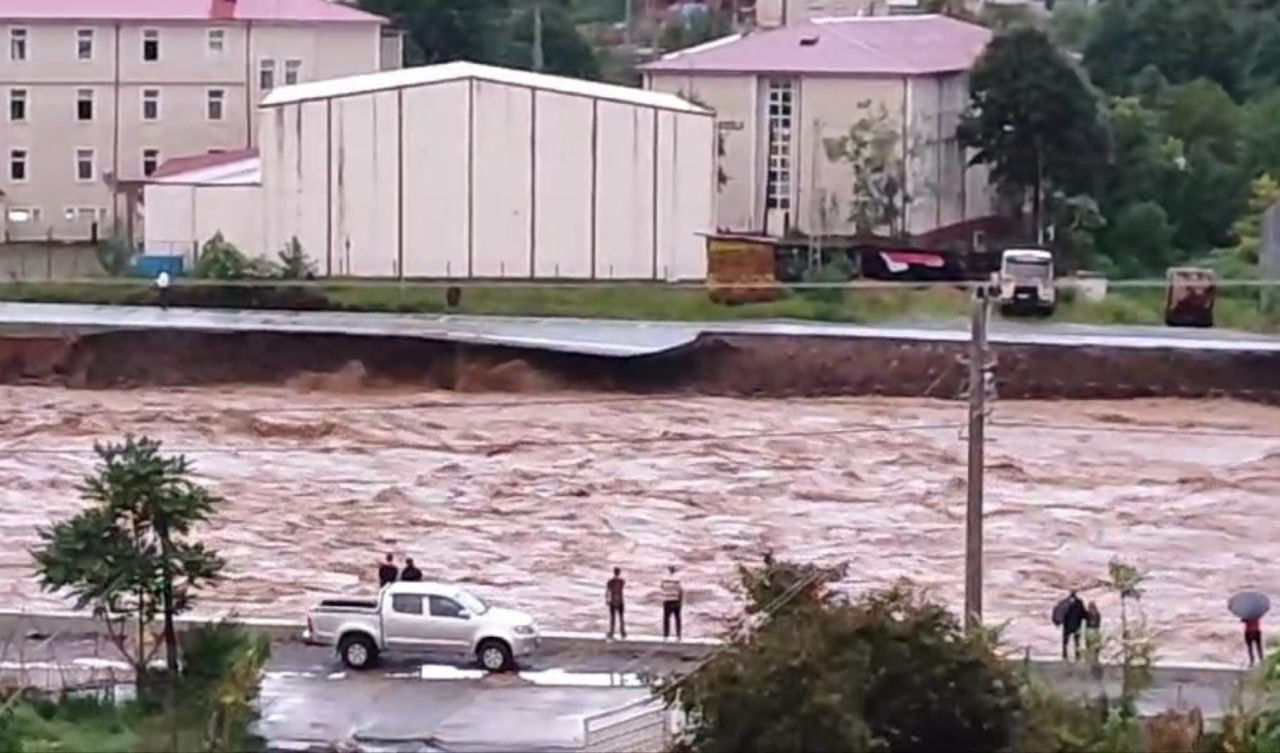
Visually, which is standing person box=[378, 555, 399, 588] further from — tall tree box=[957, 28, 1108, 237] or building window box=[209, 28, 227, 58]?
building window box=[209, 28, 227, 58]

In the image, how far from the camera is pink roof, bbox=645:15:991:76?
5103 cm

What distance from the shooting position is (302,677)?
21.5m

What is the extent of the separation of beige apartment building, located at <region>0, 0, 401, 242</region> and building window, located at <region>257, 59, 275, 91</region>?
2 centimetres

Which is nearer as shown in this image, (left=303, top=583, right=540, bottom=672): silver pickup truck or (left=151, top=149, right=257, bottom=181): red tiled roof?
(left=303, top=583, right=540, bottom=672): silver pickup truck

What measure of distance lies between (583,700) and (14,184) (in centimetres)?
3328

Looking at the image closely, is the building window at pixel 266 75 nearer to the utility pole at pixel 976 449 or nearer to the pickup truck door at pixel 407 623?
the pickup truck door at pixel 407 623

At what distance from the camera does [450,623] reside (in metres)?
22.2

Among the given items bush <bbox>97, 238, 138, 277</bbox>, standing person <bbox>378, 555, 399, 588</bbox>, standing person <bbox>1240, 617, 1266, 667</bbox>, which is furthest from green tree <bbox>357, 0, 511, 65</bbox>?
standing person <bbox>1240, 617, 1266, 667</bbox>

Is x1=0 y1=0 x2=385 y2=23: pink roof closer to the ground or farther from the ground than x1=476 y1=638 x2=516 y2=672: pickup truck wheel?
farther from the ground

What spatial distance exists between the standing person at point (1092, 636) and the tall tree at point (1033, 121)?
88.1 ft

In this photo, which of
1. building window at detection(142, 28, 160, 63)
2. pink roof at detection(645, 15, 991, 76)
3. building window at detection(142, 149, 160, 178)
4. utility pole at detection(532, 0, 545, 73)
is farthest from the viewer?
utility pole at detection(532, 0, 545, 73)

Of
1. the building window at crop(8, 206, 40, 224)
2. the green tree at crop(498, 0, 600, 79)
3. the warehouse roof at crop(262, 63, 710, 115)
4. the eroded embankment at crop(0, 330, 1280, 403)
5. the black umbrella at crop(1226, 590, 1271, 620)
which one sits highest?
the green tree at crop(498, 0, 600, 79)

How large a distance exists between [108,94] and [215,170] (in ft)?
15.7

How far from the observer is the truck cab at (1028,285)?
1727 inches
